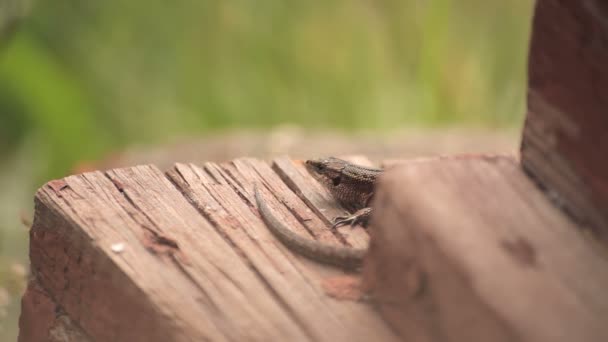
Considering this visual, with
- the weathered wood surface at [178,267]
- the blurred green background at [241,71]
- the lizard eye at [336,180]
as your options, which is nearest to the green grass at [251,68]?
the blurred green background at [241,71]

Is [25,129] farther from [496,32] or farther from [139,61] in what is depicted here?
[496,32]

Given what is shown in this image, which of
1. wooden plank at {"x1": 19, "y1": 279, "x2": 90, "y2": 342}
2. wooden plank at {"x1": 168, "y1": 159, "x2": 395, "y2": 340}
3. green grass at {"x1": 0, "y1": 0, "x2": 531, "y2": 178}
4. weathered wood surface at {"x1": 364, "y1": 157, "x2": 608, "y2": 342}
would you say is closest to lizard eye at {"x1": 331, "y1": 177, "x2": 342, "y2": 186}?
wooden plank at {"x1": 168, "y1": 159, "x2": 395, "y2": 340}

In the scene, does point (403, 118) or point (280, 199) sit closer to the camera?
point (280, 199)

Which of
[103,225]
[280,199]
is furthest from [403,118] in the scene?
[103,225]

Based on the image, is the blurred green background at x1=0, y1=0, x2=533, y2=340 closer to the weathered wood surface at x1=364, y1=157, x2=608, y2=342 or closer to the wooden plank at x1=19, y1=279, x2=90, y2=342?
the wooden plank at x1=19, y1=279, x2=90, y2=342

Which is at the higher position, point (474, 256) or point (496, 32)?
point (496, 32)

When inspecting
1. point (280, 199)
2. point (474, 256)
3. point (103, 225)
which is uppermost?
point (103, 225)

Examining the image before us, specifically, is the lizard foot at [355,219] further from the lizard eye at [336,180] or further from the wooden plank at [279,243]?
the lizard eye at [336,180]
